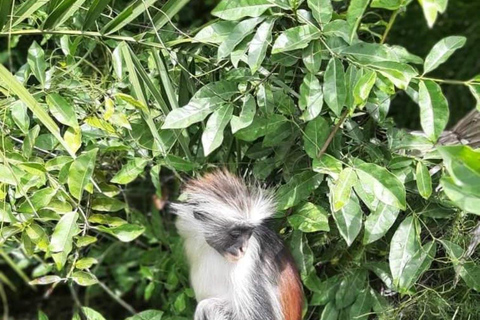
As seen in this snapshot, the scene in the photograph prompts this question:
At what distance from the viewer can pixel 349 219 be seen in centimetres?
198

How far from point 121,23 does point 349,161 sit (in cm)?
68

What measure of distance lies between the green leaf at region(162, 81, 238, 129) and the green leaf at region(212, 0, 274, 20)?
0.20 m

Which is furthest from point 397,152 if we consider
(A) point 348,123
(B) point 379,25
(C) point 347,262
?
(B) point 379,25

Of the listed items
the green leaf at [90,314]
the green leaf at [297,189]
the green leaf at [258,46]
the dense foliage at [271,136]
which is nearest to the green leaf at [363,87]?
the dense foliage at [271,136]

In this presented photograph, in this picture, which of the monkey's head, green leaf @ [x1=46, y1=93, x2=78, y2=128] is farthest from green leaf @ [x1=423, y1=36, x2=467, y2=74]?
green leaf @ [x1=46, y1=93, x2=78, y2=128]

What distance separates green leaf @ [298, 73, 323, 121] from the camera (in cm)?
196

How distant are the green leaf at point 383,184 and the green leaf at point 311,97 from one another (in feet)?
0.57

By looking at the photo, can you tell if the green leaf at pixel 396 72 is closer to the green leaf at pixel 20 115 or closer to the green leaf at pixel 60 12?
the green leaf at pixel 60 12

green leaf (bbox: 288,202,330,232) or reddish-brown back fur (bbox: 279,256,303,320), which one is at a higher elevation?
green leaf (bbox: 288,202,330,232)

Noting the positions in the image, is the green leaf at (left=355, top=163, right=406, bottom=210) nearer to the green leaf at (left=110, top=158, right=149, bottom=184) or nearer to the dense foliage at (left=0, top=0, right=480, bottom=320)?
the dense foliage at (left=0, top=0, right=480, bottom=320)

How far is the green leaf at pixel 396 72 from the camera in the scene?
1804mm

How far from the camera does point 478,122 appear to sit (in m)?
2.49

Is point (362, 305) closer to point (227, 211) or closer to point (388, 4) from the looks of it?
point (227, 211)

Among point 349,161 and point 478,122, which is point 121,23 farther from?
point 478,122
